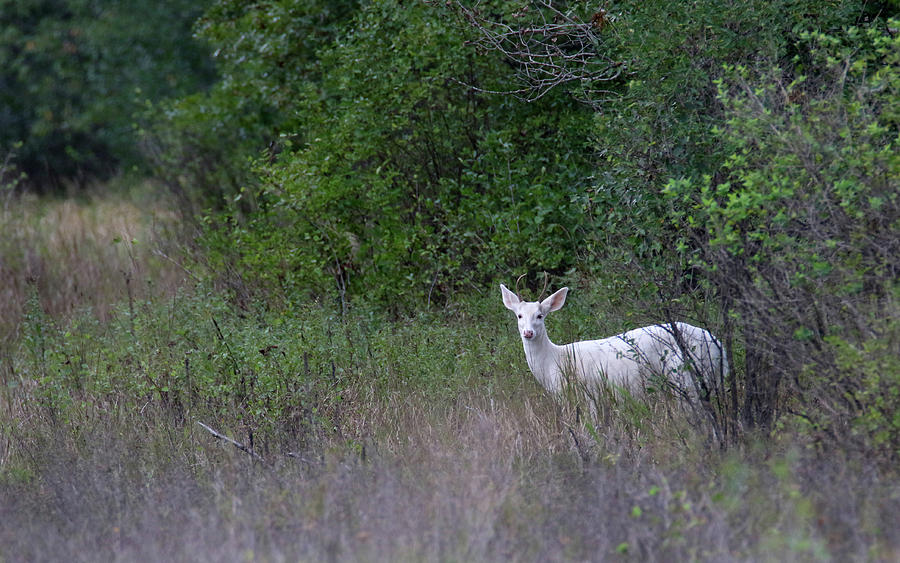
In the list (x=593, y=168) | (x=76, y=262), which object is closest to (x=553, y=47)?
(x=593, y=168)

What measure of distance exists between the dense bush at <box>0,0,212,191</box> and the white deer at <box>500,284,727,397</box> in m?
16.8

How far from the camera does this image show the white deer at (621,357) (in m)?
7.01

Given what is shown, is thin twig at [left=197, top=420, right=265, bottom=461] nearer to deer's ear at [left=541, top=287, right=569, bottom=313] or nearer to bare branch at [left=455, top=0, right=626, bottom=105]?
deer's ear at [left=541, top=287, right=569, bottom=313]

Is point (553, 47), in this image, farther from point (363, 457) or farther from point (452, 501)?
point (452, 501)

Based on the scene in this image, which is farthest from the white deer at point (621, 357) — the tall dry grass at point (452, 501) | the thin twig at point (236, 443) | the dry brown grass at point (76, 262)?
the dry brown grass at point (76, 262)

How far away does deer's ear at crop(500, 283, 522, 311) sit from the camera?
8359 millimetres

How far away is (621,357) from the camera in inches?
299

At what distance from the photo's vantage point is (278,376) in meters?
8.00

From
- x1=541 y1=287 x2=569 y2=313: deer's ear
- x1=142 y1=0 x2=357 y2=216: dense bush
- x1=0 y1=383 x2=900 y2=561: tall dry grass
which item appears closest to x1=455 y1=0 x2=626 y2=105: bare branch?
x1=541 y1=287 x2=569 y2=313: deer's ear

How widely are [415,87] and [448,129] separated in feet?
2.54

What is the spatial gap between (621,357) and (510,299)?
1.29 metres

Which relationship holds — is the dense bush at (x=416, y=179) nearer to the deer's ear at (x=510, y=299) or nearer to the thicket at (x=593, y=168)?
the thicket at (x=593, y=168)

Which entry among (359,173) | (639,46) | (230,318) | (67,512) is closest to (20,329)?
(230,318)

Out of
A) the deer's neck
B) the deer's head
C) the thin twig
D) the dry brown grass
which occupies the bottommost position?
the deer's neck
